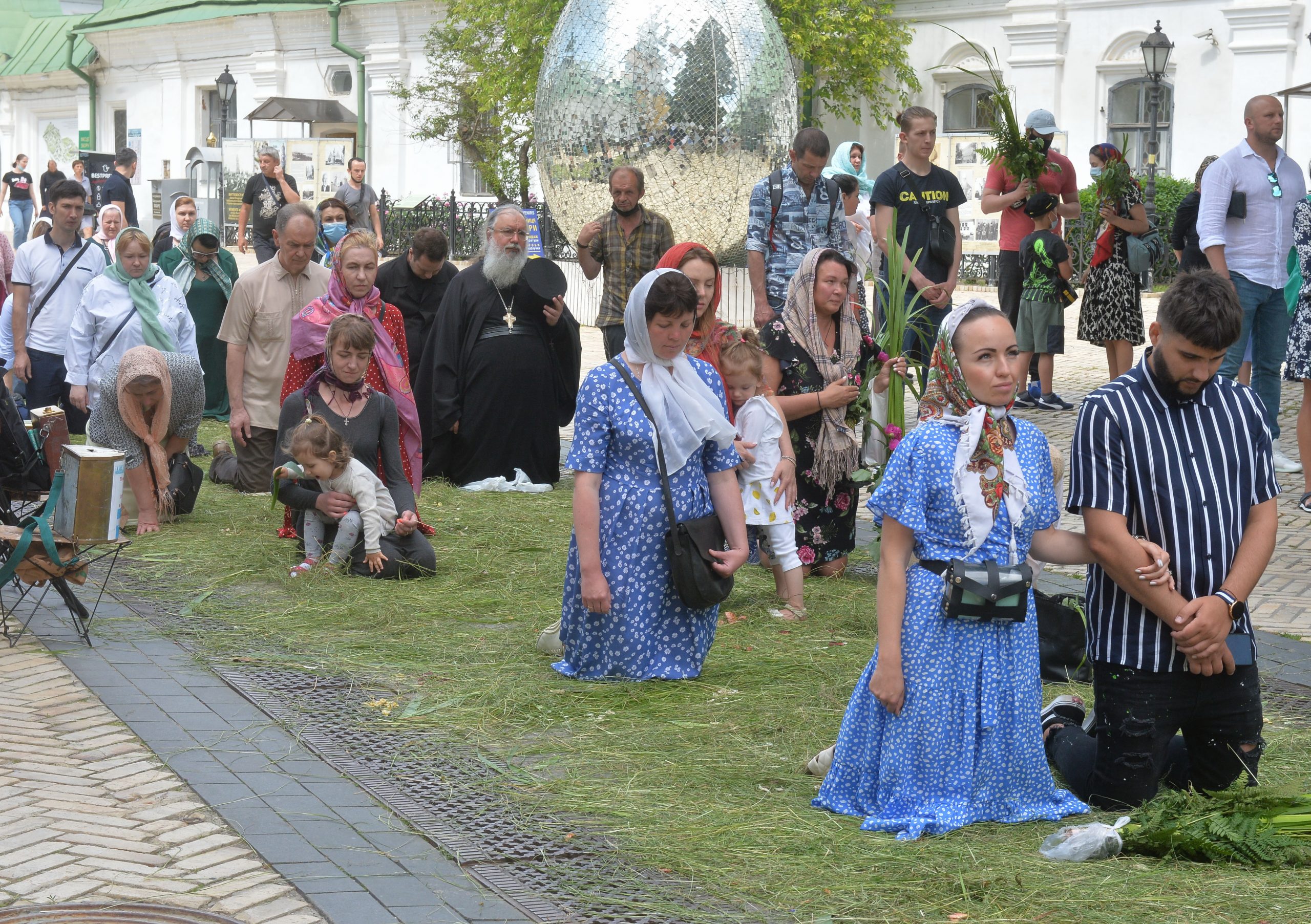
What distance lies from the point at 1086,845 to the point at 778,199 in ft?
19.3

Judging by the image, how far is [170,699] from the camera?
5.70 meters

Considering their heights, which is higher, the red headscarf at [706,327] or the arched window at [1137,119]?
the arched window at [1137,119]

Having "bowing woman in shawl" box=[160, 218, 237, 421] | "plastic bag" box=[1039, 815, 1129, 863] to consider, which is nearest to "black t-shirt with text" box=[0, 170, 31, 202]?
"bowing woman in shawl" box=[160, 218, 237, 421]

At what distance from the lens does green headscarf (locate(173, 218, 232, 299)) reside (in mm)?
11703

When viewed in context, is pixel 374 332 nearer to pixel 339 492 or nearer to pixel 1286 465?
pixel 339 492

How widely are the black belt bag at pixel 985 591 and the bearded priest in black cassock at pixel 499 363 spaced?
20.6 feet

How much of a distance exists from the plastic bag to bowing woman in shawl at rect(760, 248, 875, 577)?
3.54 m

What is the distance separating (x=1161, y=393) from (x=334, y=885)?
2.53m

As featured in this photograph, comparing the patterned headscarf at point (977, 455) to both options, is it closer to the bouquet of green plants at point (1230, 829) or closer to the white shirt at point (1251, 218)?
the bouquet of green plants at point (1230, 829)

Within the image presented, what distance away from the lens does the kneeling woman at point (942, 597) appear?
14.0ft

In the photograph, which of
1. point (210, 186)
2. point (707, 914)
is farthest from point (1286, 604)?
point (210, 186)

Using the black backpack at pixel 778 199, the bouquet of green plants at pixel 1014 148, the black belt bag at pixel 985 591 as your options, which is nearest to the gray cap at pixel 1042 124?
the bouquet of green plants at pixel 1014 148

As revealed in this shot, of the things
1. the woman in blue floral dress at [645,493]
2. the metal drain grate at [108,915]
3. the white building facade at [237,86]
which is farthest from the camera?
the white building facade at [237,86]

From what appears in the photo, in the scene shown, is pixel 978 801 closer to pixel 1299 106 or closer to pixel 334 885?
pixel 334 885
